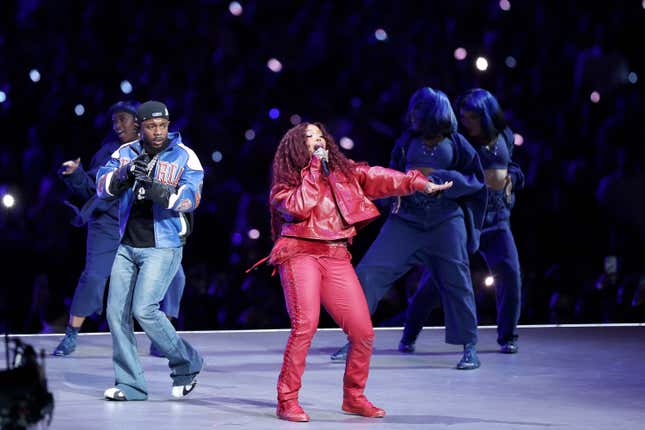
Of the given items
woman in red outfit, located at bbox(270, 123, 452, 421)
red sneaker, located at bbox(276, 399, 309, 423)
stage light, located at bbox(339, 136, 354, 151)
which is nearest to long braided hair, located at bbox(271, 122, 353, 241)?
woman in red outfit, located at bbox(270, 123, 452, 421)

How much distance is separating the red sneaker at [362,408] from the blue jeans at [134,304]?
107 cm

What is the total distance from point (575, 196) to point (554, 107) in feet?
2.75

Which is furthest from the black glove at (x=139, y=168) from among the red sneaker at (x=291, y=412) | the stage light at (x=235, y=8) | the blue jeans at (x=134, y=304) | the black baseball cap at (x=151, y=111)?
the stage light at (x=235, y=8)

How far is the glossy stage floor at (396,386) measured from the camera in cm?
575

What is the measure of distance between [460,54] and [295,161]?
5256 millimetres

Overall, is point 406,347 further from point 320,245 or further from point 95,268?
point 320,245

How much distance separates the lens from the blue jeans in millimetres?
6254

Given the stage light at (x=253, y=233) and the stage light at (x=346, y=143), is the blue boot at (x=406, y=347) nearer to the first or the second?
the stage light at (x=253, y=233)

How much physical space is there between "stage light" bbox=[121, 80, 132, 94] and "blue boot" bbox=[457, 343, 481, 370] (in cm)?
385

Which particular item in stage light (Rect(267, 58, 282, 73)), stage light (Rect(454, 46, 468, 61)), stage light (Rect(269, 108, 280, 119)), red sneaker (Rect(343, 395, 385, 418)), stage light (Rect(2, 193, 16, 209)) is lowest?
red sneaker (Rect(343, 395, 385, 418))

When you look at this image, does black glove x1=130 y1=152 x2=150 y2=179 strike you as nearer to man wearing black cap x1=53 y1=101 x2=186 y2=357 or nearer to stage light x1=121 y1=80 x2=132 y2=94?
man wearing black cap x1=53 y1=101 x2=186 y2=357

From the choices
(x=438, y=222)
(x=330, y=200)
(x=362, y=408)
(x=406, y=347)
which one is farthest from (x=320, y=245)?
(x=406, y=347)

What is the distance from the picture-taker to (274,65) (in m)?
10.5

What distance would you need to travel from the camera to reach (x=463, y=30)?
1100cm
